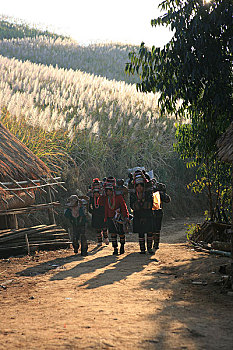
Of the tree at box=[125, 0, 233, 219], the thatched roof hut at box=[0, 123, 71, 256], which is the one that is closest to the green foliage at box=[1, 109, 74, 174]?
the thatched roof hut at box=[0, 123, 71, 256]

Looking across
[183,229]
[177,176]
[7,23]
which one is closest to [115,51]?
[7,23]

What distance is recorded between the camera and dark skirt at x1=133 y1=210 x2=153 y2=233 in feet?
33.1

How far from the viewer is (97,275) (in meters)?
7.93

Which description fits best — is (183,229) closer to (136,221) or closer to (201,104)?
(136,221)

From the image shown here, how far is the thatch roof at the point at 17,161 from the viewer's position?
11117 millimetres

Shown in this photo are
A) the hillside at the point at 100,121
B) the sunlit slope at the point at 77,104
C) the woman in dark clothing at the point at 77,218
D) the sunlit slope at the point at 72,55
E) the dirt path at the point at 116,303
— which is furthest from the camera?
the sunlit slope at the point at 72,55

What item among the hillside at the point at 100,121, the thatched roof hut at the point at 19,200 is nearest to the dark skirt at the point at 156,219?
the thatched roof hut at the point at 19,200

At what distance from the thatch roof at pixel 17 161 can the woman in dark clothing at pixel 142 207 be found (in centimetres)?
296

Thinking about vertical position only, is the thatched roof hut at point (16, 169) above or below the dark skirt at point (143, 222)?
above

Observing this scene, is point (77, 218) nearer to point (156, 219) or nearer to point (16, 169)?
point (156, 219)

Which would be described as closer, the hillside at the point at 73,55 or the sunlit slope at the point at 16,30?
the hillside at the point at 73,55

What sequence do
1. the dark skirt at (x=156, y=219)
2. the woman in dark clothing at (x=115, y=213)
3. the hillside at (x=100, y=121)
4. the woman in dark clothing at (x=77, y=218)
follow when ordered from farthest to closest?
the hillside at (x=100, y=121)
the woman in dark clothing at (x=77, y=218)
the dark skirt at (x=156, y=219)
the woman in dark clothing at (x=115, y=213)

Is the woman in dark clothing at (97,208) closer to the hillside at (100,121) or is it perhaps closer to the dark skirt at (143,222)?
the dark skirt at (143,222)

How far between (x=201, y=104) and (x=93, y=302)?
4.89 meters
